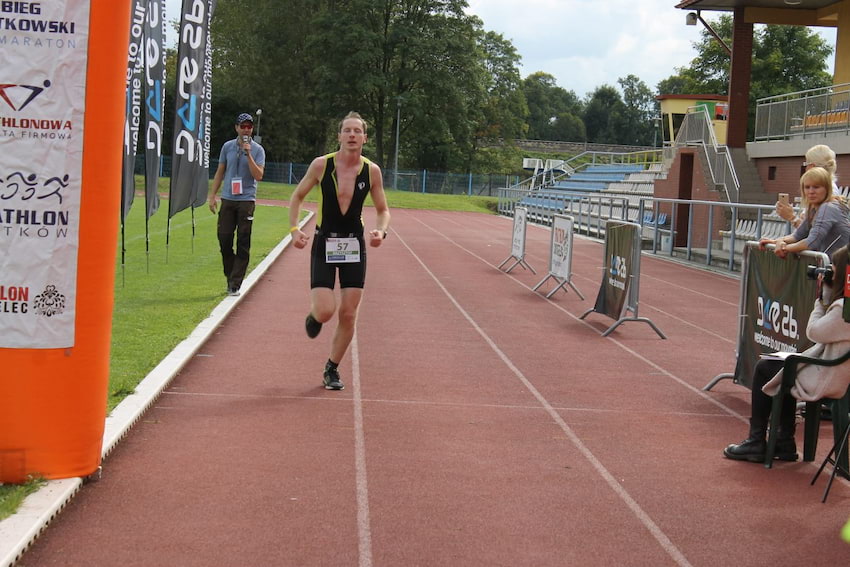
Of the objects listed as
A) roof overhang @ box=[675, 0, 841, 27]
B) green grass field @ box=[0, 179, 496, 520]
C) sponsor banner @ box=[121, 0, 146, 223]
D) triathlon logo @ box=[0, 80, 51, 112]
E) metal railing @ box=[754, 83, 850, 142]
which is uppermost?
roof overhang @ box=[675, 0, 841, 27]

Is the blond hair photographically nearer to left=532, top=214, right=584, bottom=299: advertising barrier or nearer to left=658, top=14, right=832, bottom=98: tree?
left=532, top=214, right=584, bottom=299: advertising barrier

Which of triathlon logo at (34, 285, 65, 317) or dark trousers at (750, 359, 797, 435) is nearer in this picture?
triathlon logo at (34, 285, 65, 317)

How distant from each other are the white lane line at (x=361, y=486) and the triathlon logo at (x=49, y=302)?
5.52ft

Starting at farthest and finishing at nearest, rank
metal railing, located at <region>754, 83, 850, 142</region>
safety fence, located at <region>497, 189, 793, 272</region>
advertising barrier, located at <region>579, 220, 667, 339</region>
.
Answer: metal railing, located at <region>754, 83, 850, 142</region>
safety fence, located at <region>497, 189, 793, 272</region>
advertising barrier, located at <region>579, 220, 667, 339</region>

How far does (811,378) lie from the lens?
228 inches

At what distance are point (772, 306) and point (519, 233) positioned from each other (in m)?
11.2

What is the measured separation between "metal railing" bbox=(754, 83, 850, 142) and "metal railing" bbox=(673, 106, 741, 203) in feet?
4.52

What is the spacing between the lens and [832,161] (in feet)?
25.7

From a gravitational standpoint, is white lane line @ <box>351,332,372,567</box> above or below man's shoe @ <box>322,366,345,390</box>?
below

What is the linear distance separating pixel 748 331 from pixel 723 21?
7658 centimetres

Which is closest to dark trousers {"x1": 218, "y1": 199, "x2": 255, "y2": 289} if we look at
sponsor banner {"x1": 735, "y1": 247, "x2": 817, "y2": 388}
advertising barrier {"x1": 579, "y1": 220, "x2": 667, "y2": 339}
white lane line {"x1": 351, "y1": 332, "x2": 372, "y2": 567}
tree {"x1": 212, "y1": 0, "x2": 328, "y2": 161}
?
advertising barrier {"x1": 579, "y1": 220, "x2": 667, "y2": 339}

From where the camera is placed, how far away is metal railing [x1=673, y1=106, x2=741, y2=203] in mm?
26781

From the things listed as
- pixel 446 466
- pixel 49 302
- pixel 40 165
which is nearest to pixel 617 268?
pixel 446 466

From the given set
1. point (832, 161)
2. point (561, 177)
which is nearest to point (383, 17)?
point (561, 177)
